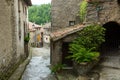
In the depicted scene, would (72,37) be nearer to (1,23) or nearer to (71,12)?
(1,23)

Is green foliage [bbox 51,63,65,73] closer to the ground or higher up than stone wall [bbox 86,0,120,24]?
closer to the ground

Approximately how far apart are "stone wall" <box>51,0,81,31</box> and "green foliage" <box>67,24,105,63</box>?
328 inches

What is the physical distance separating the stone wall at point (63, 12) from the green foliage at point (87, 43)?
8.34 meters

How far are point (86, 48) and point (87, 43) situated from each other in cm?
35

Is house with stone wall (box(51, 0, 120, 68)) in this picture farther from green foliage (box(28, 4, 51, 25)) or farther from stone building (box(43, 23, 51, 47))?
green foliage (box(28, 4, 51, 25))

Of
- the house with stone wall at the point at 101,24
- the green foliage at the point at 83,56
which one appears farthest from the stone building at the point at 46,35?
the green foliage at the point at 83,56

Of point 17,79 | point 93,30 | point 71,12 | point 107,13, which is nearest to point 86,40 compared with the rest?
point 93,30

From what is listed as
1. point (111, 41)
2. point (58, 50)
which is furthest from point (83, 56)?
point (111, 41)

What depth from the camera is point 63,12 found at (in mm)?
27297

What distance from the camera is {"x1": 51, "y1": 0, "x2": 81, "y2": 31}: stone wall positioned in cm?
2688

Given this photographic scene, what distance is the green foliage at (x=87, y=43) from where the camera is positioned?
16.5 m

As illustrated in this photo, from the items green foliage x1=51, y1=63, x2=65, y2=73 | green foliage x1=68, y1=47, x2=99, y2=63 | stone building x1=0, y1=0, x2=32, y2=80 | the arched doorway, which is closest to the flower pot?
green foliage x1=68, y1=47, x2=99, y2=63

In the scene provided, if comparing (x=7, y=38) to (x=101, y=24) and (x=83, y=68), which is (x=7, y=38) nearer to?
(x=83, y=68)

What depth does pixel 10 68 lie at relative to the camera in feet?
58.6
